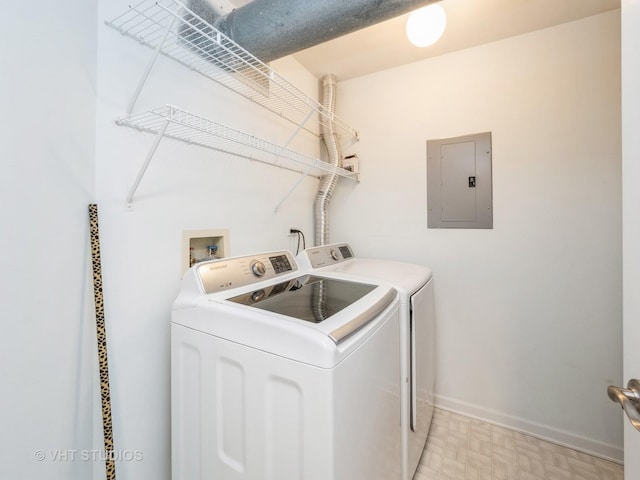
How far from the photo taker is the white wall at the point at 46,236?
0.82 metres

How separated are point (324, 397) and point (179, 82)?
4.99 ft

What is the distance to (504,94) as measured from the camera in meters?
1.94

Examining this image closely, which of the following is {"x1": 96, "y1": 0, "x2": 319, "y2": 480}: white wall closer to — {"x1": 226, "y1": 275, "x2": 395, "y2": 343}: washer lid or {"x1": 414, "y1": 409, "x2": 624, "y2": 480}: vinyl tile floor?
{"x1": 226, "y1": 275, "x2": 395, "y2": 343}: washer lid

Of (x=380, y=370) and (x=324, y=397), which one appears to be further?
(x=380, y=370)

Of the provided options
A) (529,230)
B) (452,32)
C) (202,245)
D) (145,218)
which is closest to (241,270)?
(202,245)

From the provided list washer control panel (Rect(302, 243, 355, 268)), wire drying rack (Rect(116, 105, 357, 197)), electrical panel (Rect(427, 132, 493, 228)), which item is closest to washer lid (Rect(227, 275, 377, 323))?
washer control panel (Rect(302, 243, 355, 268))

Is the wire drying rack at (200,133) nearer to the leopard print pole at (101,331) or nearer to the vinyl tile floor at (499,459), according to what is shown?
the leopard print pole at (101,331)

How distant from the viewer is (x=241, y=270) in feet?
4.36

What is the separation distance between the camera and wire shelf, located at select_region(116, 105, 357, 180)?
1.02m

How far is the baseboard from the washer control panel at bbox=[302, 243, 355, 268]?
1.40 metres

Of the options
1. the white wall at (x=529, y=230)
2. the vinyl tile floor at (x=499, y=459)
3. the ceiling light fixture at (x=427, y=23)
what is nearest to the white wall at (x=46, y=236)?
the ceiling light fixture at (x=427, y=23)

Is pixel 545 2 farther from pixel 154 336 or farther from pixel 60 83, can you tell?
pixel 154 336

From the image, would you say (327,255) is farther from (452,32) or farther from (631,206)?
(452,32)

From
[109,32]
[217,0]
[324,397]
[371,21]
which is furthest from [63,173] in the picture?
[371,21]
